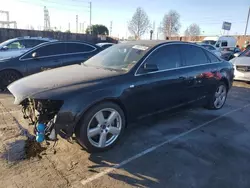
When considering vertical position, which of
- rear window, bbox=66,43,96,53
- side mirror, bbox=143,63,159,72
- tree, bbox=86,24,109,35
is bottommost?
side mirror, bbox=143,63,159,72

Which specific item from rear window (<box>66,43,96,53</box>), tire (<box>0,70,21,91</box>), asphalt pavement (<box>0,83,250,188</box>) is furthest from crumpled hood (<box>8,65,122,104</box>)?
rear window (<box>66,43,96,53</box>)

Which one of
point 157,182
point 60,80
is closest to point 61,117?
point 60,80

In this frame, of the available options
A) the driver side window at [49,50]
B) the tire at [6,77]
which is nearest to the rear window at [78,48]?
the driver side window at [49,50]

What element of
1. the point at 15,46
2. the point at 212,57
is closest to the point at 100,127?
the point at 212,57

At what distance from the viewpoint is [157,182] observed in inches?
100

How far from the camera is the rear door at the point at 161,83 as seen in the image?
347 centimetres

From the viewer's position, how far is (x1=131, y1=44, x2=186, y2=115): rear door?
11.4ft

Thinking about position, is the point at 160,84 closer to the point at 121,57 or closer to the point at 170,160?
the point at 121,57

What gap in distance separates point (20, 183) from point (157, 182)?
5.21 feet

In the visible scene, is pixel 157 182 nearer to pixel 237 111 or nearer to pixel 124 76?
pixel 124 76

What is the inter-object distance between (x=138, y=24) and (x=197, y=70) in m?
40.1

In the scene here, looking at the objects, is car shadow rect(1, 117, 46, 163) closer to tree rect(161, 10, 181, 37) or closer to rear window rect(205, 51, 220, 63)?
rear window rect(205, 51, 220, 63)

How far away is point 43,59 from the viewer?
678 cm

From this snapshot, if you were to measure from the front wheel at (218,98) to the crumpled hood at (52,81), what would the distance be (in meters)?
2.89
